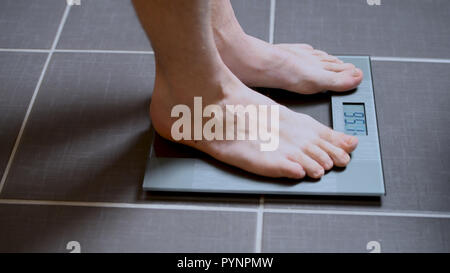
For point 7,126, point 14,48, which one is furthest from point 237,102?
point 14,48

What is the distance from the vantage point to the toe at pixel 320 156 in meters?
0.93

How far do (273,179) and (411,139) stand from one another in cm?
31

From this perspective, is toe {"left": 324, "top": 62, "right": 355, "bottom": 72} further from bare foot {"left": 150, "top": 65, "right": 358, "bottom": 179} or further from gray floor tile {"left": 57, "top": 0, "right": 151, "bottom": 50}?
gray floor tile {"left": 57, "top": 0, "right": 151, "bottom": 50}

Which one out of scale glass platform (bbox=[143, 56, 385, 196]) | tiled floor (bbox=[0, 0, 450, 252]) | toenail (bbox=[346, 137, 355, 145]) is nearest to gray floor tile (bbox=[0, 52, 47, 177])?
tiled floor (bbox=[0, 0, 450, 252])

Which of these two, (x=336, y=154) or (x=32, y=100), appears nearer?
(x=336, y=154)

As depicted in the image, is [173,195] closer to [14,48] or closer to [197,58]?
[197,58]

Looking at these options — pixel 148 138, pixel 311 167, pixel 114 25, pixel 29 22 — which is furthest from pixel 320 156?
pixel 29 22

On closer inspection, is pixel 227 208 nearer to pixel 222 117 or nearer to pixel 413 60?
pixel 222 117

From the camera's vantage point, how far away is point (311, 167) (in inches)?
36.4

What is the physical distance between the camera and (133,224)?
3.08 ft

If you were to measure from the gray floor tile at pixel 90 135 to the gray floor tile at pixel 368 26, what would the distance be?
1.26ft
